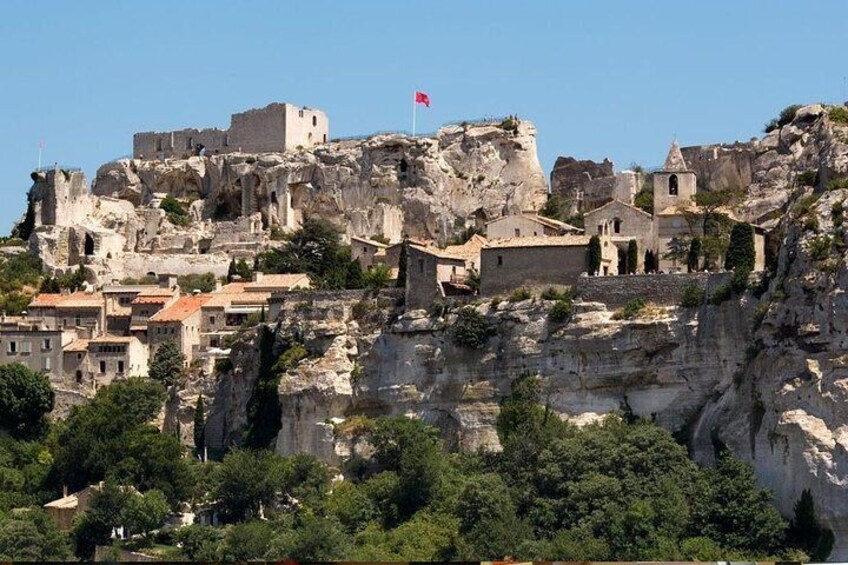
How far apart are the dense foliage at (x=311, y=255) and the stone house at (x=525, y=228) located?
21.6 feet

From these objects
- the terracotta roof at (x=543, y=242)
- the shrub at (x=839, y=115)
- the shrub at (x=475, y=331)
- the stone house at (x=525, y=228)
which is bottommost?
the shrub at (x=475, y=331)

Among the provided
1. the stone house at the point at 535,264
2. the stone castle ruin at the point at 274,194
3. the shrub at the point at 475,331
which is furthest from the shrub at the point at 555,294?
the stone castle ruin at the point at 274,194

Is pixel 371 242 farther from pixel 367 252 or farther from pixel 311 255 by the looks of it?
pixel 311 255

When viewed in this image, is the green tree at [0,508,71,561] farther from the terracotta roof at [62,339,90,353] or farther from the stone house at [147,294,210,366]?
the stone house at [147,294,210,366]

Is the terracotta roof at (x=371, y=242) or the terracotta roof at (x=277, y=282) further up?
the terracotta roof at (x=371, y=242)

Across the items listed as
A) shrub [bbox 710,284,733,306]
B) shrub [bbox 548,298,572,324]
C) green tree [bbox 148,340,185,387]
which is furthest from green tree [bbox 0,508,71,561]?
shrub [bbox 710,284,733,306]

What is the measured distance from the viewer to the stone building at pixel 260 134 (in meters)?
91.5

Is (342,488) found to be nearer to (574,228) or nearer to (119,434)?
(119,434)

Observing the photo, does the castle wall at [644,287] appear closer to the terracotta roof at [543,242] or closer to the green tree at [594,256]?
the green tree at [594,256]

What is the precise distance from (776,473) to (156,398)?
2103 centimetres

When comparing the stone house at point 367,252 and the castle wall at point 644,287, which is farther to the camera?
the stone house at point 367,252

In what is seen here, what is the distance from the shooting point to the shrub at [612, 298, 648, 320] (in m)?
63.5

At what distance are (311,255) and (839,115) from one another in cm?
2179

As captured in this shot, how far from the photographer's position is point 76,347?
75.2 metres
